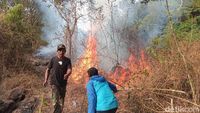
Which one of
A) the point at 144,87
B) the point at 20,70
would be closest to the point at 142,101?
the point at 144,87

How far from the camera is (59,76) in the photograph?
10461 millimetres

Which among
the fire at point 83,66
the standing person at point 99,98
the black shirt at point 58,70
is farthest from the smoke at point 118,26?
the standing person at point 99,98

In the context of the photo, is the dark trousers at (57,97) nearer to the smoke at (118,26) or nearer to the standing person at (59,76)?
the standing person at (59,76)

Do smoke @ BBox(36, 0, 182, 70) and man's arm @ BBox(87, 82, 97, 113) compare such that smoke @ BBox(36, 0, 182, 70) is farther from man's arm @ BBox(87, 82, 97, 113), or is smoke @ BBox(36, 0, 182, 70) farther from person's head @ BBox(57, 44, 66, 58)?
man's arm @ BBox(87, 82, 97, 113)

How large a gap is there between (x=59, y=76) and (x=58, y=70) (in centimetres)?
15

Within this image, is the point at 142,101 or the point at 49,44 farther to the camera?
the point at 49,44

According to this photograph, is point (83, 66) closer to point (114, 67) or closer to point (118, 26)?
point (114, 67)

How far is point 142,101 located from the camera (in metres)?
10.1

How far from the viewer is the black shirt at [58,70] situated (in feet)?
34.2

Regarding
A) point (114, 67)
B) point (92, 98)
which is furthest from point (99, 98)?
point (114, 67)

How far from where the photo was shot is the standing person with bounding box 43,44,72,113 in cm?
1040

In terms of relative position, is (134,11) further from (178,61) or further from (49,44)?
(178,61)

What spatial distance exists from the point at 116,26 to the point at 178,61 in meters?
12.1

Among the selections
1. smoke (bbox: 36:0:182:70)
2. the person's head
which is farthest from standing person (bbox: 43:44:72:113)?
smoke (bbox: 36:0:182:70)
